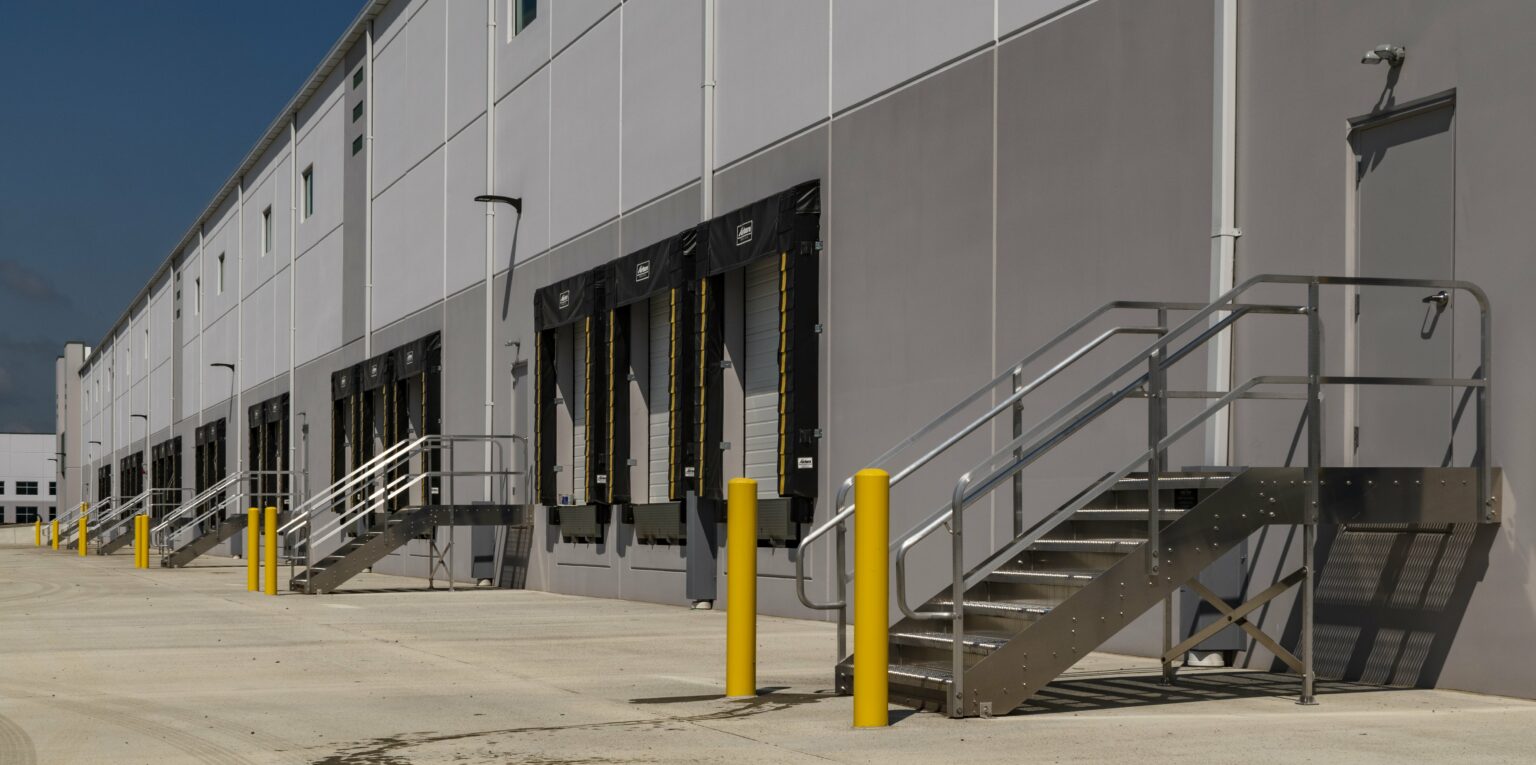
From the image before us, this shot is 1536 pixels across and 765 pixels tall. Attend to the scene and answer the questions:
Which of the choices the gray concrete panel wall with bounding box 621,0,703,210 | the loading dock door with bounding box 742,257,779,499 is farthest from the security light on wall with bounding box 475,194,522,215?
the loading dock door with bounding box 742,257,779,499

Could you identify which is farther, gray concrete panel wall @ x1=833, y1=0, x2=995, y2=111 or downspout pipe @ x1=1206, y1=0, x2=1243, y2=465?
gray concrete panel wall @ x1=833, y1=0, x2=995, y2=111

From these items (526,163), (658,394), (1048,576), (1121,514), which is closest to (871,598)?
(1048,576)

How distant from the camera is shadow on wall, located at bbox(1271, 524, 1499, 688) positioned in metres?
10.0

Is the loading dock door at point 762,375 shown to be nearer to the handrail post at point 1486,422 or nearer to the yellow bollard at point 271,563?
the yellow bollard at point 271,563

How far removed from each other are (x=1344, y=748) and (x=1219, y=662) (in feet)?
13.0

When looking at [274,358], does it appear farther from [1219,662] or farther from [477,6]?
[1219,662]

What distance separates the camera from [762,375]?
18812 millimetres

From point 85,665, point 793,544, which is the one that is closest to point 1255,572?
point 793,544

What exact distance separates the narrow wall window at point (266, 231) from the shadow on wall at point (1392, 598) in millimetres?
39047

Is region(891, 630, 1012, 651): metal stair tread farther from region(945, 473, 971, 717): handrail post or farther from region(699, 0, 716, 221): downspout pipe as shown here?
region(699, 0, 716, 221): downspout pipe

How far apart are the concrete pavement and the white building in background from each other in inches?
5438

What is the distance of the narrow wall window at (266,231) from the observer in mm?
46562

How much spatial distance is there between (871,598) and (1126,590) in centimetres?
145

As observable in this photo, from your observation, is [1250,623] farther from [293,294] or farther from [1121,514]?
[293,294]
